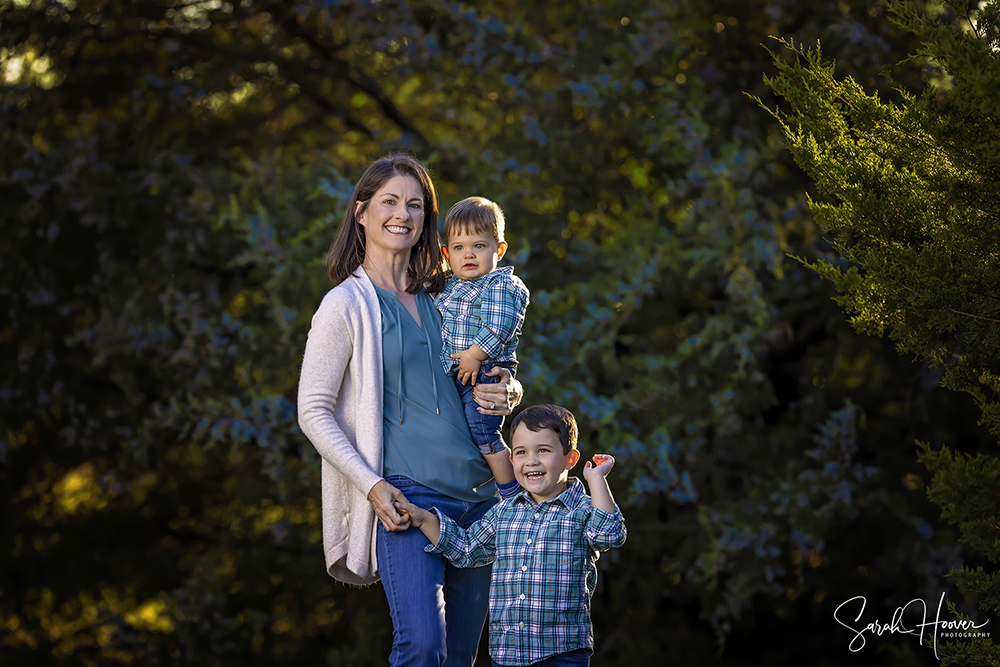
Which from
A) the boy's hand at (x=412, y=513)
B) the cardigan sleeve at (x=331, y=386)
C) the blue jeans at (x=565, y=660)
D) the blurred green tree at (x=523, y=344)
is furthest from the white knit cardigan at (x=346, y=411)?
→ the blurred green tree at (x=523, y=344)

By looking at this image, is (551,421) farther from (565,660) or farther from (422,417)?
(565,660)

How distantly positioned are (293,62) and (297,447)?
3.11 meters

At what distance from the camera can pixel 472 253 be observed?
3240 millimetres

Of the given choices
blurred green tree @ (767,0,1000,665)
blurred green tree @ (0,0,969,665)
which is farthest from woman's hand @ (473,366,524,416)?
blurred green tree @ (0,0,969,665)

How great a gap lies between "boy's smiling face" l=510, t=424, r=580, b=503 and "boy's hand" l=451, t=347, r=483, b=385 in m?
0.21

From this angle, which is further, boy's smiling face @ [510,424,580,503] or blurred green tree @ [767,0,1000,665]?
boy's smiling face @ [510,424,580,503]

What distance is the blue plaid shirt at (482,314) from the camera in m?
3.11

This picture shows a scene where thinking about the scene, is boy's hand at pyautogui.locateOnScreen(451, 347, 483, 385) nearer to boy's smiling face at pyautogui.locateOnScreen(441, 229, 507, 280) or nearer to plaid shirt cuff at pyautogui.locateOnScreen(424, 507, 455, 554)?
boy's smiling face at pyautogui.locateOnScreen(441, 229, 507, 280)

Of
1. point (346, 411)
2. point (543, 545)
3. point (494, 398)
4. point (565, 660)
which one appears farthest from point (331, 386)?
point (565, 660)

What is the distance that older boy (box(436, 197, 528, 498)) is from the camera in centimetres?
311

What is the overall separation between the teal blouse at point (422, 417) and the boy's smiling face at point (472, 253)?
9.3 inches

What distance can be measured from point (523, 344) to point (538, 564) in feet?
10.5

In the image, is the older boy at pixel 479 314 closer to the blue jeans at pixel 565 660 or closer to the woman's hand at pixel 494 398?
the woman's hand at pixel 494 398

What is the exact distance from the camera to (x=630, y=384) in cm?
635
